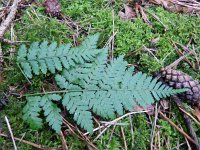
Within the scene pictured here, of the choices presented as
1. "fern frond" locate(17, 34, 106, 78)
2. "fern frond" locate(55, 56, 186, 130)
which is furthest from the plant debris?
"fern frond" locate(55, 56, 186, 130)

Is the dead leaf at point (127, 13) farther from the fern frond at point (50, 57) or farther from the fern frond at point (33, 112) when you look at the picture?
the fern frond at point (33, 112)

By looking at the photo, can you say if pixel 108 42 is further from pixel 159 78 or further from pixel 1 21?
pixel 1 21

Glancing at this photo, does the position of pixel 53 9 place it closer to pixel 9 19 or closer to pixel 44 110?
pixel 9 19

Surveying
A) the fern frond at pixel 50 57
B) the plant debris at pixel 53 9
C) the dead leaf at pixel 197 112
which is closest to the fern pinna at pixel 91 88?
the fern frond at pixel 50 57

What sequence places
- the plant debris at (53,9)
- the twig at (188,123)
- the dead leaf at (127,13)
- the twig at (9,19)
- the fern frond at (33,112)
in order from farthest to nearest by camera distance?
the dead leaf at (127,13) → the plant debris at (53,9) → the twig at (9,19) → the twig at (188,123) → the fern frond at (33,112)

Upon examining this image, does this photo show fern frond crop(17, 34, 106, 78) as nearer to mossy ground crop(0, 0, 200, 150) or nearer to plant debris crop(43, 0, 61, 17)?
mossy ground crop(0, 0, 200, 150)

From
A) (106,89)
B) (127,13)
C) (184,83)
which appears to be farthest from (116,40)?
(184,83)
